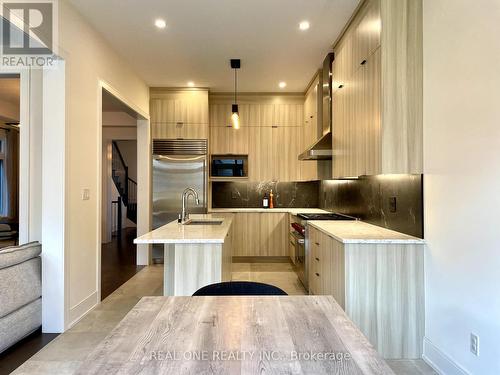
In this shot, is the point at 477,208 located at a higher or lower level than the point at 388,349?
higher

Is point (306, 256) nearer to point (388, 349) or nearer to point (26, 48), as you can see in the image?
point (388, 349)

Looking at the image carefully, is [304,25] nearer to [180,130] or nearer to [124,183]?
[180,130]

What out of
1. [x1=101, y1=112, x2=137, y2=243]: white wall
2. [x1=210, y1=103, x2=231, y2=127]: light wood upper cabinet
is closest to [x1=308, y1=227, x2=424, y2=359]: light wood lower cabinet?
[x1=210, y1=103, x2=231, y2=127]: light wood upper cabinet

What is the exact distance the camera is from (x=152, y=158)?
191 inches

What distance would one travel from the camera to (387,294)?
2.12 metres

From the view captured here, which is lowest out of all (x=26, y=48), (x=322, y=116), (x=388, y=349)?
(x=388, y=349)

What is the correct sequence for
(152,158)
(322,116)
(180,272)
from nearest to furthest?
1. (180,272)
2. (322,116)
3. (152,158)

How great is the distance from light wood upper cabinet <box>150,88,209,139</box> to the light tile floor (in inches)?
89.0

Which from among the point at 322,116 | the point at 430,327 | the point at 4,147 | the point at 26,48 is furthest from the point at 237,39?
the point at 4,147

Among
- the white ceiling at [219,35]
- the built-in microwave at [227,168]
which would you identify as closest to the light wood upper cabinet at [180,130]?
the built-in microwave at [227,168]

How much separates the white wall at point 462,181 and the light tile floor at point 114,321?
443 millimetres

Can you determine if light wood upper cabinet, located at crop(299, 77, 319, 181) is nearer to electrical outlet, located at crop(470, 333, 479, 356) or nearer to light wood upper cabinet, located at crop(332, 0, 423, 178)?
light wood upper cabinet, located at crop(332, 0, 423, 178)

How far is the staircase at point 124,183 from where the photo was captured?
9196mm

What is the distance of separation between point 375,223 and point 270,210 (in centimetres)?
225
